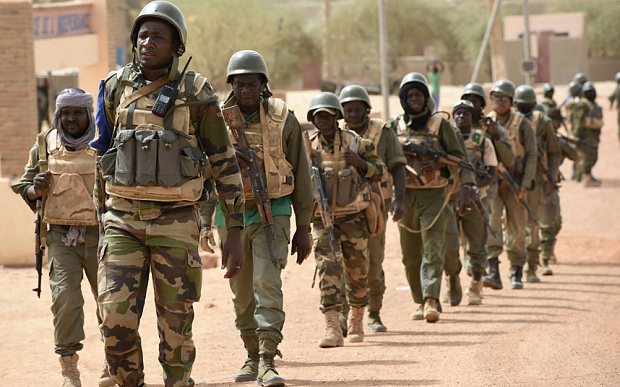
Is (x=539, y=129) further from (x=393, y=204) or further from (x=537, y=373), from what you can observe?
(x=537, y=373)

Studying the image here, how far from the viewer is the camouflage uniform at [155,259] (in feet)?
14.3

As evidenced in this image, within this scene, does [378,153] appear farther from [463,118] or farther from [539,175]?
[539,175]

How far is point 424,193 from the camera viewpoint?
8.50 m

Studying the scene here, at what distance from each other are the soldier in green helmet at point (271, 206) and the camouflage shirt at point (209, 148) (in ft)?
3.24

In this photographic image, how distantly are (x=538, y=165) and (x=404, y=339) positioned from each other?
490cm

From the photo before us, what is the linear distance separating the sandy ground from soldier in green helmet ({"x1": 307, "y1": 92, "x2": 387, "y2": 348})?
0.43 meters

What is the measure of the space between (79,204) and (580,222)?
41.7 feet

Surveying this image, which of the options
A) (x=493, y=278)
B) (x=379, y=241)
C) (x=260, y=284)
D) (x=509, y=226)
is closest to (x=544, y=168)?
(x=509, y=226)

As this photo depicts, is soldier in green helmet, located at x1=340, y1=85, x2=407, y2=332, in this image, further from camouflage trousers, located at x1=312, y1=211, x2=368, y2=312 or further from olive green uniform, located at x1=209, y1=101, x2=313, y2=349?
olive green uniform, located at x1=209, y1=101, x2=313, y2=349

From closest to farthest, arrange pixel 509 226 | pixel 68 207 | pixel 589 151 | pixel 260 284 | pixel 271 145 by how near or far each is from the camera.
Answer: pixel 260 284 < pixel 271 145 < pixel 68 207 < pixel 509 226 < pixel 589 151

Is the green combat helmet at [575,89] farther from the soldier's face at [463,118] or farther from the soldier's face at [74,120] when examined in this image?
the soldier's face at [74,120]

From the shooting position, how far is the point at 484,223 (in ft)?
32.3

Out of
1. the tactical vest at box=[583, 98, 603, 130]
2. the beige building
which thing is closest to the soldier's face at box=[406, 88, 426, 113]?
the beige building

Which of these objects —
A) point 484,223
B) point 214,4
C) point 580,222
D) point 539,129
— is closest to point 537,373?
point 484,223
